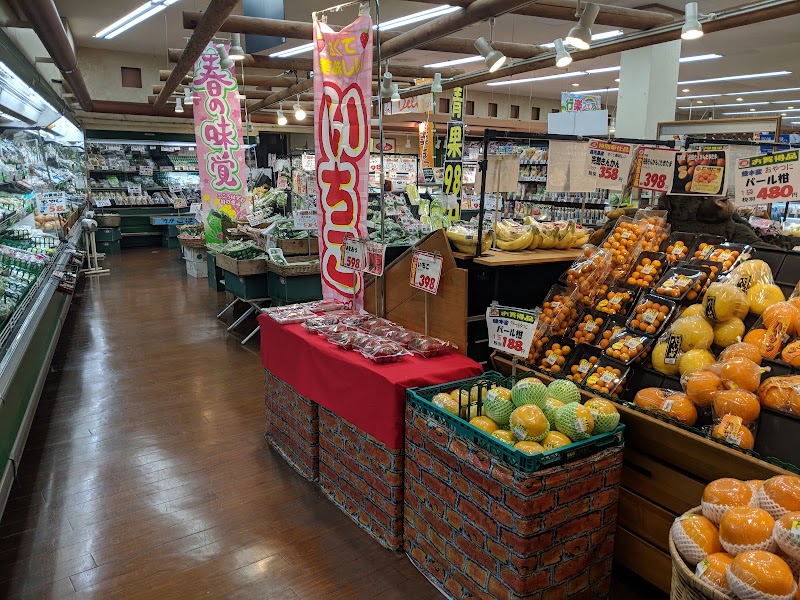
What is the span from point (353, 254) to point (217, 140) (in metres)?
5.36

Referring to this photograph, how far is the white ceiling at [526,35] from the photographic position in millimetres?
9172

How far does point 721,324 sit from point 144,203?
14.2 metres

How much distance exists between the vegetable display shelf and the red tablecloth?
4.62ft

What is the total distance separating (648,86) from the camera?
8109 mm

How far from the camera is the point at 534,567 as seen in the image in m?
1.96

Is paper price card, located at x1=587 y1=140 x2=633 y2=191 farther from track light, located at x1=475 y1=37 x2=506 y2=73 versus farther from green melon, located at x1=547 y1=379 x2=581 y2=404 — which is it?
track light, located at x1=475 y1=37 x2=506 y2=73

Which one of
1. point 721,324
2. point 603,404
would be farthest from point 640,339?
point 603,404

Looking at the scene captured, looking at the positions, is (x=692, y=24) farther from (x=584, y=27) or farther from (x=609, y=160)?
(x=609, y=160)

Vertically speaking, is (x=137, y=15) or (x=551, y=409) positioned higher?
(x=137, y=15)

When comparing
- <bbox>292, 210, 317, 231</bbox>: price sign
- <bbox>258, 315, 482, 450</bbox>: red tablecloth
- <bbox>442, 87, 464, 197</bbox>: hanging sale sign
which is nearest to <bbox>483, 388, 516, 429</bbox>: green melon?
<bbox>258, 315, 482, 450</bbox>: red tablecloth

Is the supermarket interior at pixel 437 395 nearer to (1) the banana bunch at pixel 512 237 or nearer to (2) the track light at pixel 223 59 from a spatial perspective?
(1) the banana bunch at pixel 512 237

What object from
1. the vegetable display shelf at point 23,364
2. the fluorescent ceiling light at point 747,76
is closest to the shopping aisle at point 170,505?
the vegetable display shelf at point 23,364

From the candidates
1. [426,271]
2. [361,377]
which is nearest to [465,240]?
[426,271]

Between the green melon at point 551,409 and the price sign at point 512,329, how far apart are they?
0.23 metres
